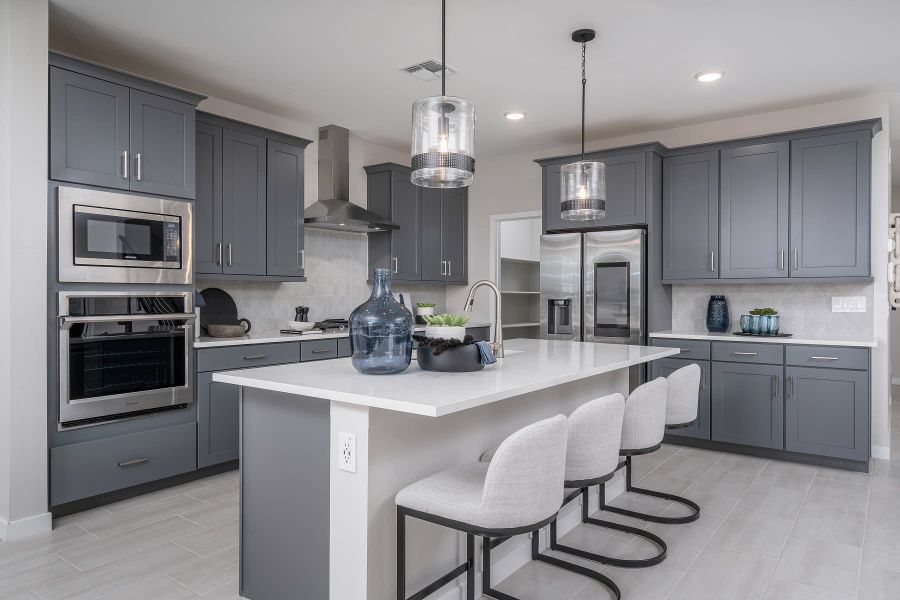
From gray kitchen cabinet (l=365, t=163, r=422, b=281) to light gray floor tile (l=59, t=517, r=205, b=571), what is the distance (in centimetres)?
306

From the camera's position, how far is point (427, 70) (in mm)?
3977

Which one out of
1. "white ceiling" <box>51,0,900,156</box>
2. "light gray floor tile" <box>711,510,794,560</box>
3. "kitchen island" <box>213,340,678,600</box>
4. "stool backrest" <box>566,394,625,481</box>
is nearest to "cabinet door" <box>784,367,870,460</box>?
"light gray floor tile" <box>711,510,794,560</box>

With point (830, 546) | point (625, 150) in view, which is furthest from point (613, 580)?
point (625, 150)

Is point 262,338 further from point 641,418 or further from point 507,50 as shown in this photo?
point 641,418

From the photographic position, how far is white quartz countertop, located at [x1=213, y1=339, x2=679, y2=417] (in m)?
1.76

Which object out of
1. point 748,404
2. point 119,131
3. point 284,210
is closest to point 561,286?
point 748,404

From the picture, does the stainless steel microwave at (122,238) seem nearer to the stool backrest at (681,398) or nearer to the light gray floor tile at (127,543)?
the light gray floor tile at (127,543)

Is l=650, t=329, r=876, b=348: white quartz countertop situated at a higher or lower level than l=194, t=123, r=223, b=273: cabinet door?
lower

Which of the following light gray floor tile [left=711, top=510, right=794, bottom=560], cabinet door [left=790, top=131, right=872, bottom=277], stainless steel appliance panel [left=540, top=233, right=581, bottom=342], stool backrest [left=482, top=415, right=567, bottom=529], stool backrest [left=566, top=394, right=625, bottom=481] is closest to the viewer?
stool backrest [left=482, top=415, right=567, bottom=529]

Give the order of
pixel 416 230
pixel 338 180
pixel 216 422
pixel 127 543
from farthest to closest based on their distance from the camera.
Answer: pixel 416 230
pixel 338 180
pixel 216 422
pixel 127 543

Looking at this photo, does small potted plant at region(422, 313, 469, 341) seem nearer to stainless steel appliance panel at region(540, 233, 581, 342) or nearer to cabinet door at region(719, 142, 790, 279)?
stainless steel appliance panel at region(540, 233, 581, 342)

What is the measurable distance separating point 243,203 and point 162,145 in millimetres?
826

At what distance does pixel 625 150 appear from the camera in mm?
5012

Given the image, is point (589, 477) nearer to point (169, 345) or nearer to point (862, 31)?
point (169, 345)
